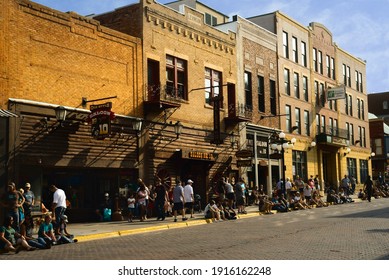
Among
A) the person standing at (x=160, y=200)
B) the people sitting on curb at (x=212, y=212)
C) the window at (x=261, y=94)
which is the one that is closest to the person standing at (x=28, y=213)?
the person standing at (x=160, y=200)

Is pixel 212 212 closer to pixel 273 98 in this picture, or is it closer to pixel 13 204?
pixel 13 204

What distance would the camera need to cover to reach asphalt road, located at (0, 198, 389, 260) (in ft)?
34.8

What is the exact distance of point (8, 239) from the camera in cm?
1310

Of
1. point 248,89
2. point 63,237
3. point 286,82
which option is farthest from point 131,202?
point 286,82

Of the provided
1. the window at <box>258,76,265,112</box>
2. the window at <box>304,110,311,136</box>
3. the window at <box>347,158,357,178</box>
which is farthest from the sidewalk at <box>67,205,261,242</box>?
the window at <box>347,158,357,178</box>

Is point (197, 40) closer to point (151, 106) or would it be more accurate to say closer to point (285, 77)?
point (151, 106)

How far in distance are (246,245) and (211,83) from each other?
57.6 ft

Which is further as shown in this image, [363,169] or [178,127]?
[363,169]

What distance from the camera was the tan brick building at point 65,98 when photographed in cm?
1867

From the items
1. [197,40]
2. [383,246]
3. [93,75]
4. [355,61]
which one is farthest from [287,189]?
[355,61]

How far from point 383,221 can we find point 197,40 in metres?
14.4

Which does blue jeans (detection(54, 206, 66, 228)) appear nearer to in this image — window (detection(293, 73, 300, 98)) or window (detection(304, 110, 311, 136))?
window (detection(293, 73, 300, 98))

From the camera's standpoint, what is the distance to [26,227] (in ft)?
50.6

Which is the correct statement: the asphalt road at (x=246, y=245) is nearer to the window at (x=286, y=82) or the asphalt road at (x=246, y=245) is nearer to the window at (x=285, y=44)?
the window at (x=286, y=82)
